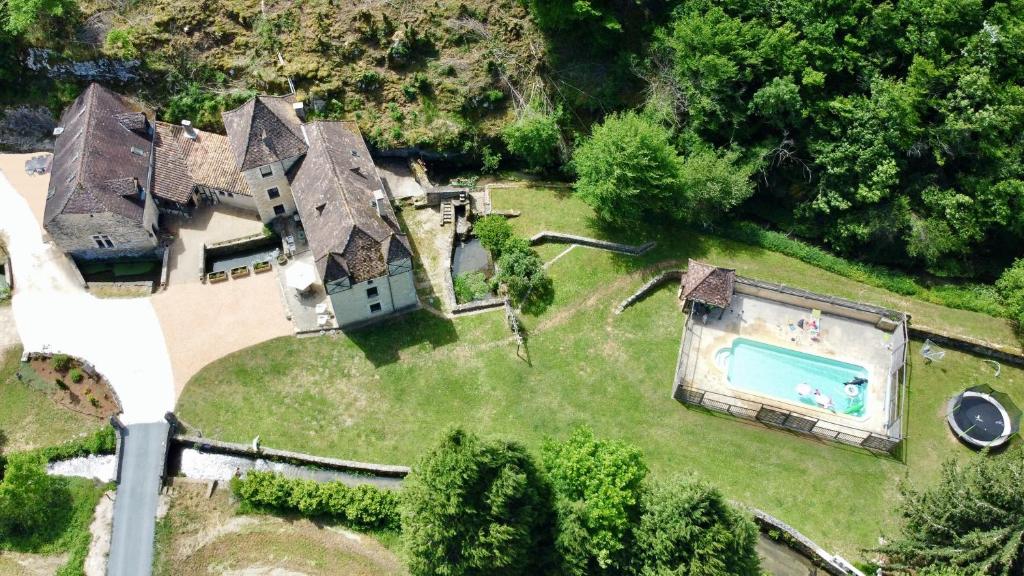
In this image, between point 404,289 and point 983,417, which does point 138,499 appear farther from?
point 983,417

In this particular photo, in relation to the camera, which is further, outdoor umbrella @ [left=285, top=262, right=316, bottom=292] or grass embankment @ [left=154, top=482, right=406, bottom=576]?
outdoor umbrella @ [left=285, top=262, right=316, bottom=292]

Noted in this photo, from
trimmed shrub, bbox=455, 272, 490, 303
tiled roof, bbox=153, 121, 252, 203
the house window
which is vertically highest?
tiled roof, bbox=153, 121, 252, 203

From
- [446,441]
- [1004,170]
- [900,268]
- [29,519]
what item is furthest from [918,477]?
[29,519]

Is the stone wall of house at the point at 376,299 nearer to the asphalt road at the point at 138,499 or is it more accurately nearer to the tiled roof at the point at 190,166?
the asphalt road at the point at 138,499

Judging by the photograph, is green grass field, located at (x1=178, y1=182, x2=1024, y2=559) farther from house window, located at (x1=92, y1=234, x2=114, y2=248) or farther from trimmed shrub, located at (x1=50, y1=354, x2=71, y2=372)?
house window, located at (x1=92, y1=234, x2=114, y2=248)

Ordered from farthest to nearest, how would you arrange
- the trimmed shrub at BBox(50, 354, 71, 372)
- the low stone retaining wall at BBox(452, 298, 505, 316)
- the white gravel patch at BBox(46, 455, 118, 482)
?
the low stone retaining wall at BBox(452, 298, 505, 316), the trimmed shrub at BBox(50, 354, 71, 372), the white gravel patch at BBox(46, 455, 118, 482)

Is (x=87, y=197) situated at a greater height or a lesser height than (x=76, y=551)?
greater

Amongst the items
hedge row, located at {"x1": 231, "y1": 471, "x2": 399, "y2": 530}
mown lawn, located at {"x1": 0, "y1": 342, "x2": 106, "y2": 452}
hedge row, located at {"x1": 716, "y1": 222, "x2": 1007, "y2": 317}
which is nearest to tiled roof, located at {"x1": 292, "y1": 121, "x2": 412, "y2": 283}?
hedge row, located at {"x1": 231, "y1": 471, "x2": 399, "y2": 530}

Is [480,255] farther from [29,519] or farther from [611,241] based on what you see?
[29,519]
